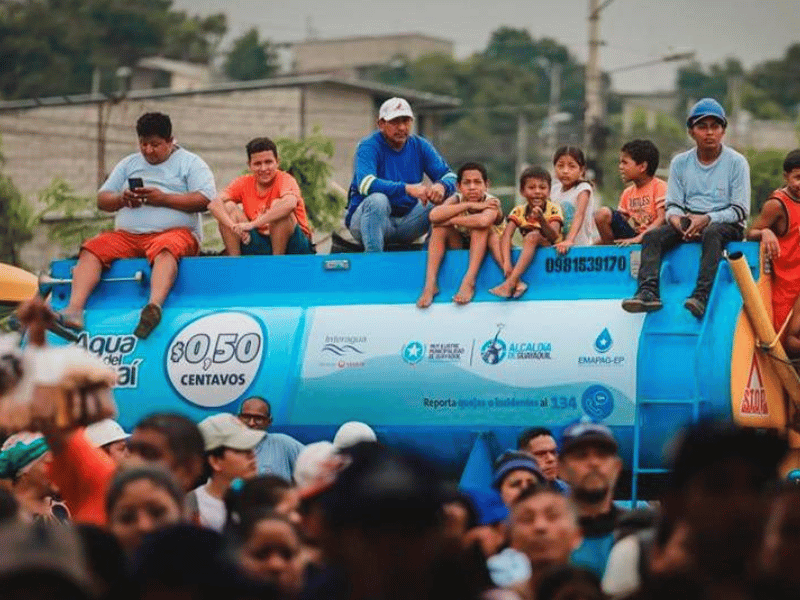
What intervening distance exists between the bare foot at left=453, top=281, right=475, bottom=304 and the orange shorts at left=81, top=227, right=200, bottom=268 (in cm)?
236

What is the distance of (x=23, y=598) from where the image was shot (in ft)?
20.8

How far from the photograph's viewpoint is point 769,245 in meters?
14.6

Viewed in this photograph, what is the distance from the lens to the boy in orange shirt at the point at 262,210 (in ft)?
54.7

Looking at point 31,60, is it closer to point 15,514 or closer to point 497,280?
point 497,280

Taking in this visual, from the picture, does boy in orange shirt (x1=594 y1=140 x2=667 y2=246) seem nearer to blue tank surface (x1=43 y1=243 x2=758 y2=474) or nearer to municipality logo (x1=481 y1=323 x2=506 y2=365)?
blue tank surface (x1=43 y1=243 x2=758 y2=474)

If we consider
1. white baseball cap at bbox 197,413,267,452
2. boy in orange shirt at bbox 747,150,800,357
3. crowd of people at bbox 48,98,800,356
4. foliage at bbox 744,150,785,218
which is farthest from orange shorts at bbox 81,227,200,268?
foliage at bbox 744,150,785,218

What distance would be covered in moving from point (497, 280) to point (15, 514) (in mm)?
7178

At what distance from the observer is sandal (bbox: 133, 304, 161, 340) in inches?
654

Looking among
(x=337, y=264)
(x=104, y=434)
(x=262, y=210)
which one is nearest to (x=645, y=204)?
(x=337, y=264)

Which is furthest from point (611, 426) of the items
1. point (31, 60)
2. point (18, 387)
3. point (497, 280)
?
point (31, 60)

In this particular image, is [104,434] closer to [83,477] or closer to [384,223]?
[384,223]

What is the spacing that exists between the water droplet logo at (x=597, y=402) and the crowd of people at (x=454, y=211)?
1.83 feet

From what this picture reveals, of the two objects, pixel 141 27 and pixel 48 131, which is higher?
Answer: pixel 141 27

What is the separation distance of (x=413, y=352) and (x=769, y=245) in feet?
8.22
